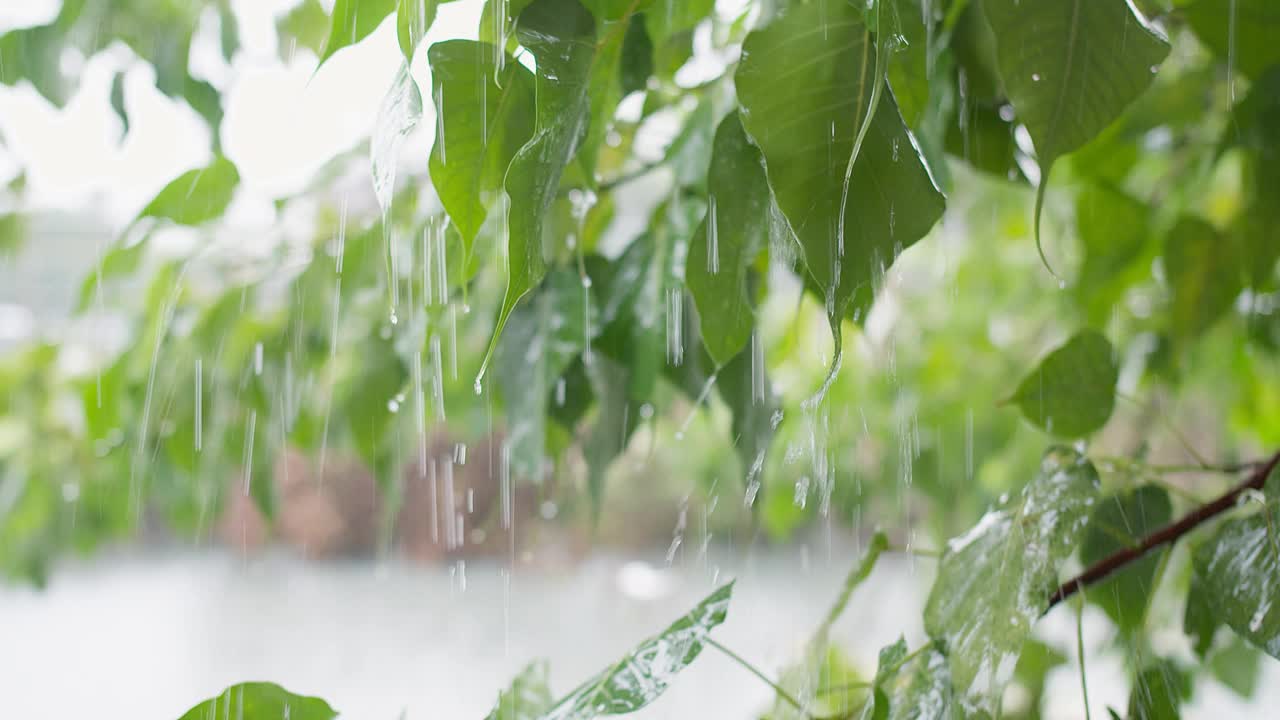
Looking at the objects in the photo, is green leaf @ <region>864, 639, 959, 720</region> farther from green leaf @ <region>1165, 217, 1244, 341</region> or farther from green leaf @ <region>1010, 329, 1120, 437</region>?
green leaf @ <region>1165, 217, 1244, 341</region>

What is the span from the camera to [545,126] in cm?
20

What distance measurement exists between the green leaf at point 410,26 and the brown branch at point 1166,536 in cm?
22

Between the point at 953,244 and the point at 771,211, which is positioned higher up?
the point at 771,211

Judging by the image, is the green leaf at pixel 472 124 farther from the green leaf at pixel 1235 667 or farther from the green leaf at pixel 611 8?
the green leaf at pixel 1235 667

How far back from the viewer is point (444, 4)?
212mm

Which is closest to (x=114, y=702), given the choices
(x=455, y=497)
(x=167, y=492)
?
(x=455, y=497)

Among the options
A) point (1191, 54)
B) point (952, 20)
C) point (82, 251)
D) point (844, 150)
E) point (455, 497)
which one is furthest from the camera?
point (455, 497)

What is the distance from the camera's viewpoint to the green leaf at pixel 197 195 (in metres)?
0.33

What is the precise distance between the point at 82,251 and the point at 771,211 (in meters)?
2.54

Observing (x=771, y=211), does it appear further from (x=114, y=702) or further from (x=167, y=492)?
(x=114, y=702)

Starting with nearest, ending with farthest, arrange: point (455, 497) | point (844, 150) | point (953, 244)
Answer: point (844, 150), point (953, 244), point (455, 497)

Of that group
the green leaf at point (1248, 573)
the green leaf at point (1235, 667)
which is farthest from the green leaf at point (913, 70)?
the green leaf at point (1235, 667)

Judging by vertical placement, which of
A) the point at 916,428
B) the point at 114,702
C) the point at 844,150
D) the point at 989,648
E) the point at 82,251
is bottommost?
the point at 114,702

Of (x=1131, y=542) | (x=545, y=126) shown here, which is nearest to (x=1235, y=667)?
(x=1131, y=542)
